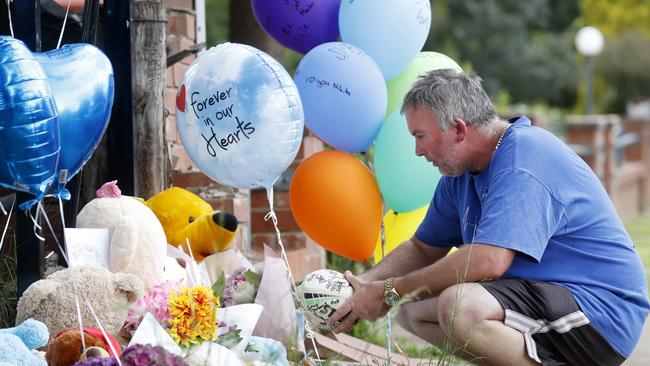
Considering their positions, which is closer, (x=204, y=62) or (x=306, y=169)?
(x=204, y=62)

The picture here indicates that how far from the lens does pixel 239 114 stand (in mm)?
3207

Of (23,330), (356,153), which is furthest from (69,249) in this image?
(356,153)

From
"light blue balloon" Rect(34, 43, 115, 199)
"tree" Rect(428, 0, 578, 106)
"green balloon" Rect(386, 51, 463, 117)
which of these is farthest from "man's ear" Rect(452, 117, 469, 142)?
"tree" Rect(428, 0, 578, 106)

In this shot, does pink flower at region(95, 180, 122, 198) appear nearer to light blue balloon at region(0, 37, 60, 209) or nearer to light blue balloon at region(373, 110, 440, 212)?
light blue balloon at region(0, 37, 60, 209)

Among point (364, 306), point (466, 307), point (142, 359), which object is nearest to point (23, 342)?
point (142, 359)

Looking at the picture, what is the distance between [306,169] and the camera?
389 centimetres

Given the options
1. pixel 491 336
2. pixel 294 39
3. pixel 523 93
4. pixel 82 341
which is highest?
pixel 294 39

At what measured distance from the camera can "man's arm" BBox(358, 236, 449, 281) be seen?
11.9ft

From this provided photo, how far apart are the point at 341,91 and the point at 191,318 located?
1.27 metres

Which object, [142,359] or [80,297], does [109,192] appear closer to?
[80,297]

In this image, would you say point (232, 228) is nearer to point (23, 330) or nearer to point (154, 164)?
point (154, 164)

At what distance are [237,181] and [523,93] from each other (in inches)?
1094

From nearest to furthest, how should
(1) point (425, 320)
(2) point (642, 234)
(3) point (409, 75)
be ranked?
1. (1) point (425, 320)
2. (3) point (409, 75)
3. (2) point (642, 234)

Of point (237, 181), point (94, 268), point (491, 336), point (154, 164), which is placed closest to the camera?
point (94, 268)
